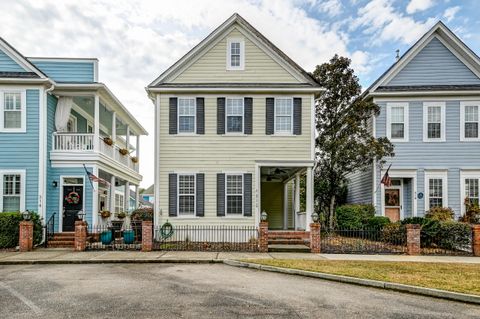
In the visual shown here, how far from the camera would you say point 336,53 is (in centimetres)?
1941

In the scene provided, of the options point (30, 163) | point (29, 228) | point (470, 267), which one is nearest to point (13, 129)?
point (30, 163)

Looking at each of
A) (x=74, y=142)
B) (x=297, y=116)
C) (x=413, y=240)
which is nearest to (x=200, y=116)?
(x=297, y=116)

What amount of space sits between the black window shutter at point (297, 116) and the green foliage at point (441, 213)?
693cm

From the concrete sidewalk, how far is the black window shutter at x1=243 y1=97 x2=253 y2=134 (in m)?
5.85

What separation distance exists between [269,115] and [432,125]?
7.86 metres

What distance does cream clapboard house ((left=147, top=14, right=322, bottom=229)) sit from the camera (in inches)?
693

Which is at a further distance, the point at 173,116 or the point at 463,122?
the point at 463,122

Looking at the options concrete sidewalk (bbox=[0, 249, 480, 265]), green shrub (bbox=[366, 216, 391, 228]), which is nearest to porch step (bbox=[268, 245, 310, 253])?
concrete sidewalk (bbox=[0, 249, 480, 265])

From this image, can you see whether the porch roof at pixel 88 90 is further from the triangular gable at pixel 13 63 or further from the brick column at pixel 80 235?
the brick column at pixel 80 235

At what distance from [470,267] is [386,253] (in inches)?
133

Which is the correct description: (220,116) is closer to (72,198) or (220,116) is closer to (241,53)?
(241,53)

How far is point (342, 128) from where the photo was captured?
19.3 meters

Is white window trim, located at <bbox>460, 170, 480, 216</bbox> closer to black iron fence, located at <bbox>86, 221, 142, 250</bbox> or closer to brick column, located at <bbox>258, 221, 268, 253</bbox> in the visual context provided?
brick column, located at <bbox>258, 221, 268, 253</bbox>

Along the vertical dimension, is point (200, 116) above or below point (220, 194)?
above
